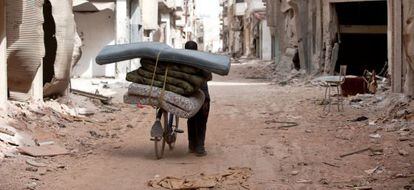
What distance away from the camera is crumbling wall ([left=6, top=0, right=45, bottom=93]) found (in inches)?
365

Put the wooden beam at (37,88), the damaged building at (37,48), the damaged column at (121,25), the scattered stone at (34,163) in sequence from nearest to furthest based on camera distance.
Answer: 1. the scattered stone at (34,163)
2. the damaged building at (37,48)
3. the wooden beam at (37,88)
4. the damaged column at (121,25)

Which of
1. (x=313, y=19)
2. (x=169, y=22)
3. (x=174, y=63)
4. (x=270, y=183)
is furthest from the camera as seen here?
(x=169, y=22)

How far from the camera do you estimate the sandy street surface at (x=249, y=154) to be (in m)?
6.12

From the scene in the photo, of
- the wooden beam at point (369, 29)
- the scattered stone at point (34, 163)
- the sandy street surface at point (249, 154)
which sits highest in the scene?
the wooden beam at point (369, 29)

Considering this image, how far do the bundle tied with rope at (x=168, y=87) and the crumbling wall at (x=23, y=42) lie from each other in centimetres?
281

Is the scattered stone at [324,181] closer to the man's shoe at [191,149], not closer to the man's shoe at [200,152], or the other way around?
the man's shoe at [200,152]

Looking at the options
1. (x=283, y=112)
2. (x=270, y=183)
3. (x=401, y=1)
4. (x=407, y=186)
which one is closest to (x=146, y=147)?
(x=270, y=183)

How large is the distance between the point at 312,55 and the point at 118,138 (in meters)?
14.8

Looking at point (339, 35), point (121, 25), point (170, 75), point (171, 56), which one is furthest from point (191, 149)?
point (121, 25)

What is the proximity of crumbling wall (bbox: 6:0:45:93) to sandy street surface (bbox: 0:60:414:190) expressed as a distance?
115 centimetres

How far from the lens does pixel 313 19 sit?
22.7 metres

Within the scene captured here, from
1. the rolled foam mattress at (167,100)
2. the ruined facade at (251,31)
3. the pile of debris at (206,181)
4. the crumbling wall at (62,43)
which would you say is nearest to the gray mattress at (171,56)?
the rolled foam mattress at (167,100)

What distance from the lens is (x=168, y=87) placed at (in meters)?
7.35

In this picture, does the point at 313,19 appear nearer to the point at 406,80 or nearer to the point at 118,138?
the point at 406,80
